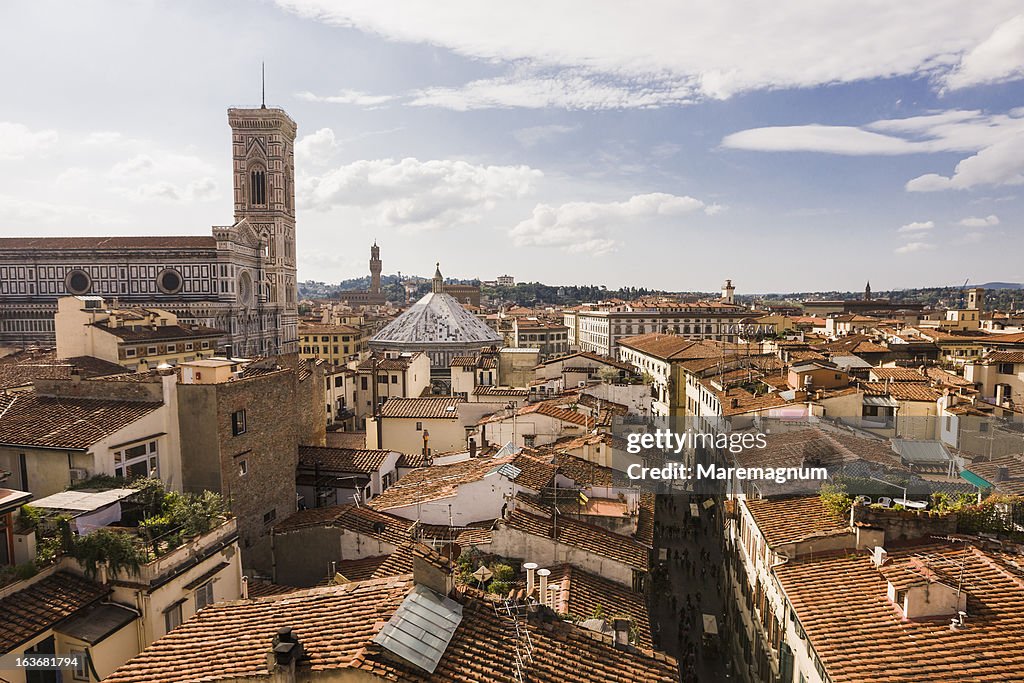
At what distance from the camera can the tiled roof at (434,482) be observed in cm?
1739

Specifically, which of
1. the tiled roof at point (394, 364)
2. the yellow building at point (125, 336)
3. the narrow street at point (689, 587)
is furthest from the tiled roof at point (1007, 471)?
the tiled roof at point (394, 364)

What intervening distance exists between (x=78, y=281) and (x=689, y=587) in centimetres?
7839

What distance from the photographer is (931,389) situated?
29.7m

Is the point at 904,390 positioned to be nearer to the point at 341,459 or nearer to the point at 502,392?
the point at 502,392

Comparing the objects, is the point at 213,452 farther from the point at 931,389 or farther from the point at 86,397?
the point at 931,389

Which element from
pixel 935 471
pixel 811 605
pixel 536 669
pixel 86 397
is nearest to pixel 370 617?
pixel 536 669

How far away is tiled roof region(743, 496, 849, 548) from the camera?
15.0m

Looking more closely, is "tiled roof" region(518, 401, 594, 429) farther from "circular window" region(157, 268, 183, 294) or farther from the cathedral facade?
"circular window" region(157, 268, 183, 294)

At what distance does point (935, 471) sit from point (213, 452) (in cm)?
2070

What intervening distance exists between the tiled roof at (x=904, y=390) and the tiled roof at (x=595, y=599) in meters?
19.5

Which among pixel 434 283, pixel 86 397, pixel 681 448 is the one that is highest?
pixel 434 283

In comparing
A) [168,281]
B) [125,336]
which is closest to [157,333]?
[125,336]

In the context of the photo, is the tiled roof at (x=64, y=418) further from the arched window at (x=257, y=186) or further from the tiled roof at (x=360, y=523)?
the arched window at (x=257, y=186)

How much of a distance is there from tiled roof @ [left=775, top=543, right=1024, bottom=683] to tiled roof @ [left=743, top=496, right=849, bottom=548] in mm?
1524
